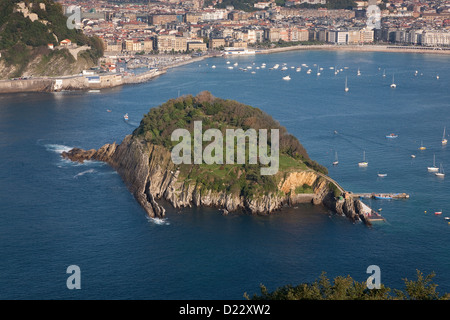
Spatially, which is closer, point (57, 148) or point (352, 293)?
point (352, 293)

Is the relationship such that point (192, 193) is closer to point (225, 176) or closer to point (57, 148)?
point (225, 176)

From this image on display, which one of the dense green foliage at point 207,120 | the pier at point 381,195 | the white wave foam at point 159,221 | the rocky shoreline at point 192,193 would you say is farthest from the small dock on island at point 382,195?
the white wave foam at point 159,221

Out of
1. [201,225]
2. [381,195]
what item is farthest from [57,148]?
[381,195]

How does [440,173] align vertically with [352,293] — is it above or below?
below

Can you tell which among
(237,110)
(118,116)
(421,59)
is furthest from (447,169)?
(421,59)

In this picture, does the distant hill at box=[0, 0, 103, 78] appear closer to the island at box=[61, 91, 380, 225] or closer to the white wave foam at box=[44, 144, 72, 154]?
the white wave foam at box=[44, 144, 72, 154]

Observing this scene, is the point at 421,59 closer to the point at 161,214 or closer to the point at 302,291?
the point at 161,214
